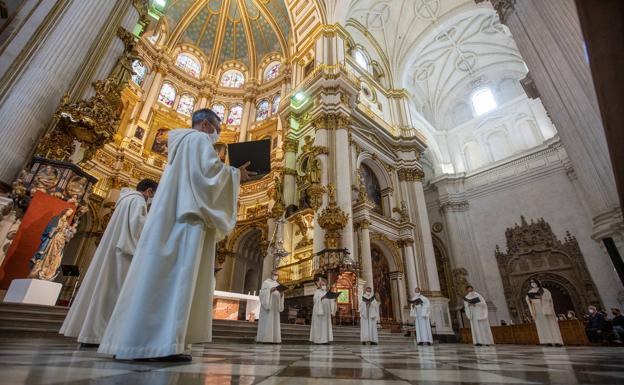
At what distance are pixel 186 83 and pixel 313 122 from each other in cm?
1169

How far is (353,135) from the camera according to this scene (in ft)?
43.0

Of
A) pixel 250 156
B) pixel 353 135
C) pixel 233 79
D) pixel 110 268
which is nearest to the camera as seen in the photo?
pixel 250 156

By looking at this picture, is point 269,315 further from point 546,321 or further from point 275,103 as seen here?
point 275,103

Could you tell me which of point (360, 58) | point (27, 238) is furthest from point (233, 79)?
point (27, 238)

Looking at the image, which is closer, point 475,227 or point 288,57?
point 475,227

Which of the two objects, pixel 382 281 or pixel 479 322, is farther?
pixel 382 281

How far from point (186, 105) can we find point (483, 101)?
19930 mm

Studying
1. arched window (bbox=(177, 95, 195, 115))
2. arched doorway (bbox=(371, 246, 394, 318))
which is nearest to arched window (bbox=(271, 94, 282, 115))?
arched window (bbox=(177, 95, 195, 115))

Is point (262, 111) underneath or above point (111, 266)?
above

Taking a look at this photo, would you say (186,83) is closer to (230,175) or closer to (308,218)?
(308,218)

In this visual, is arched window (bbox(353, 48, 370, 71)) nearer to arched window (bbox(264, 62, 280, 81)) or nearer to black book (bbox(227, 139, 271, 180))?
arched window (bbox(264, 62, 280, 81))

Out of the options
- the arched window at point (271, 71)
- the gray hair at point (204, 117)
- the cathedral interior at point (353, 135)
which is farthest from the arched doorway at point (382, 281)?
the arched window at point (271, 71)

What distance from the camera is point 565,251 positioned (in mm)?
13281

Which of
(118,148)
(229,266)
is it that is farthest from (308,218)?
(118,148)
